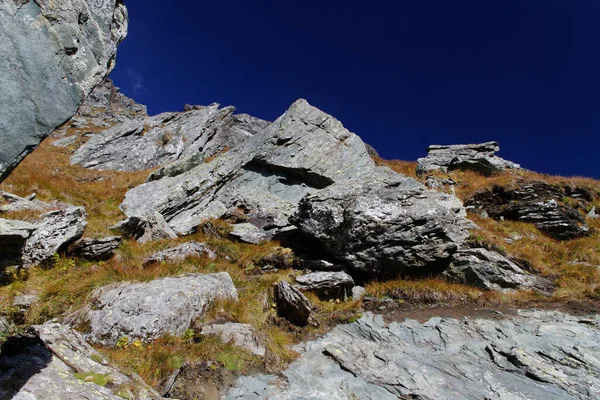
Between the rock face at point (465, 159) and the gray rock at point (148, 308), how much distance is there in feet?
77.4

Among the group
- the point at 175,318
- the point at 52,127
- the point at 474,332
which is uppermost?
the point at 474,332

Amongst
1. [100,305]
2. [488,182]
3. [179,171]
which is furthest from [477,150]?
[100,305]

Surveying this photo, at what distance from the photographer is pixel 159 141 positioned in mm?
33625

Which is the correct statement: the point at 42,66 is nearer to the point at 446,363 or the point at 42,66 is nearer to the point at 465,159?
the point at 446,363

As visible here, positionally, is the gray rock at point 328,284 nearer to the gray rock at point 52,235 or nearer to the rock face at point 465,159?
the gray rock at point 52,235

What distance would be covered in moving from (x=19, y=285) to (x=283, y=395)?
7.83 metres

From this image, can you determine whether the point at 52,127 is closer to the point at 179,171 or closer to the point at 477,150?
the point at 179,171

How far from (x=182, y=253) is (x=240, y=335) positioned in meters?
5.67

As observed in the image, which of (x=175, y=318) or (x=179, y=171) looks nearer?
(x=175, y=318)

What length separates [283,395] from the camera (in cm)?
607

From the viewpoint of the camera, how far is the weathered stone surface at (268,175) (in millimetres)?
17688

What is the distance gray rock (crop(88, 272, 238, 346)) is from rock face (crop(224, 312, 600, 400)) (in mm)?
2377

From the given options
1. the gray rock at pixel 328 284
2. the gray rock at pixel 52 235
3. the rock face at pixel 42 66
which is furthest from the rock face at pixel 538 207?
the gray rock at pixel 52 235

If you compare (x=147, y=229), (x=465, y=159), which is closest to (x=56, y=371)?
(x=147, y=229)
